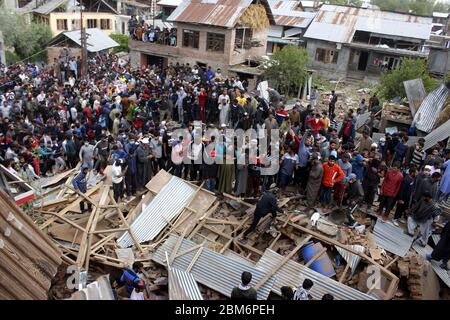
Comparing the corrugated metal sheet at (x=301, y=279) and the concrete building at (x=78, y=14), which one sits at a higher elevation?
the concrete building at (x=78, y=14)

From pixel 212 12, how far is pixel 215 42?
6.86ft

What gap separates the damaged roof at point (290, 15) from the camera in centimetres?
3853

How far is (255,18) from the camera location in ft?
96.1

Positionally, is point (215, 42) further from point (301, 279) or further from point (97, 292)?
point (97, 292)

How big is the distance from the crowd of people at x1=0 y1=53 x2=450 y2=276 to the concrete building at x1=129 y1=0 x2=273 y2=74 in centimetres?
1040

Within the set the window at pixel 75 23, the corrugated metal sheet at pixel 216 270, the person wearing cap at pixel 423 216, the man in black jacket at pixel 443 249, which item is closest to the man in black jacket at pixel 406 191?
the person wearing cap at pixel 423 216

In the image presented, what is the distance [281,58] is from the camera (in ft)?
80.1

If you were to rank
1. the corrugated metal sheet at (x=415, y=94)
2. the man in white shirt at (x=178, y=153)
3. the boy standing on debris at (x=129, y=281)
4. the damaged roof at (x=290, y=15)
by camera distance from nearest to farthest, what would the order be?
the boy standing on debris at (x=129, y=281), the man in white shirt at (x=178, y=153), the corrugated metal sheet at (x=415, y=94), the damaged roof at (x=290, y=15)

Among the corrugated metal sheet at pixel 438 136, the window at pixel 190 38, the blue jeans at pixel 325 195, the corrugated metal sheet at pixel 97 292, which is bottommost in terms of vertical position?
the corrugated metal sheet at pixel 97 292

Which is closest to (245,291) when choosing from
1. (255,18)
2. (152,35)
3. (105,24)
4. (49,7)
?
(255,18)

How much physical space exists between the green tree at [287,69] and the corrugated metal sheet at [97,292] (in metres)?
19.7

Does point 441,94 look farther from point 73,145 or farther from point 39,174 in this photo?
point 39,174

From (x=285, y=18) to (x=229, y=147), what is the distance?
32.2 metres

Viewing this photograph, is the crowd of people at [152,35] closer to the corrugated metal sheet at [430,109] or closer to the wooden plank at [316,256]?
the corrugated metal sheet at [430,109]
